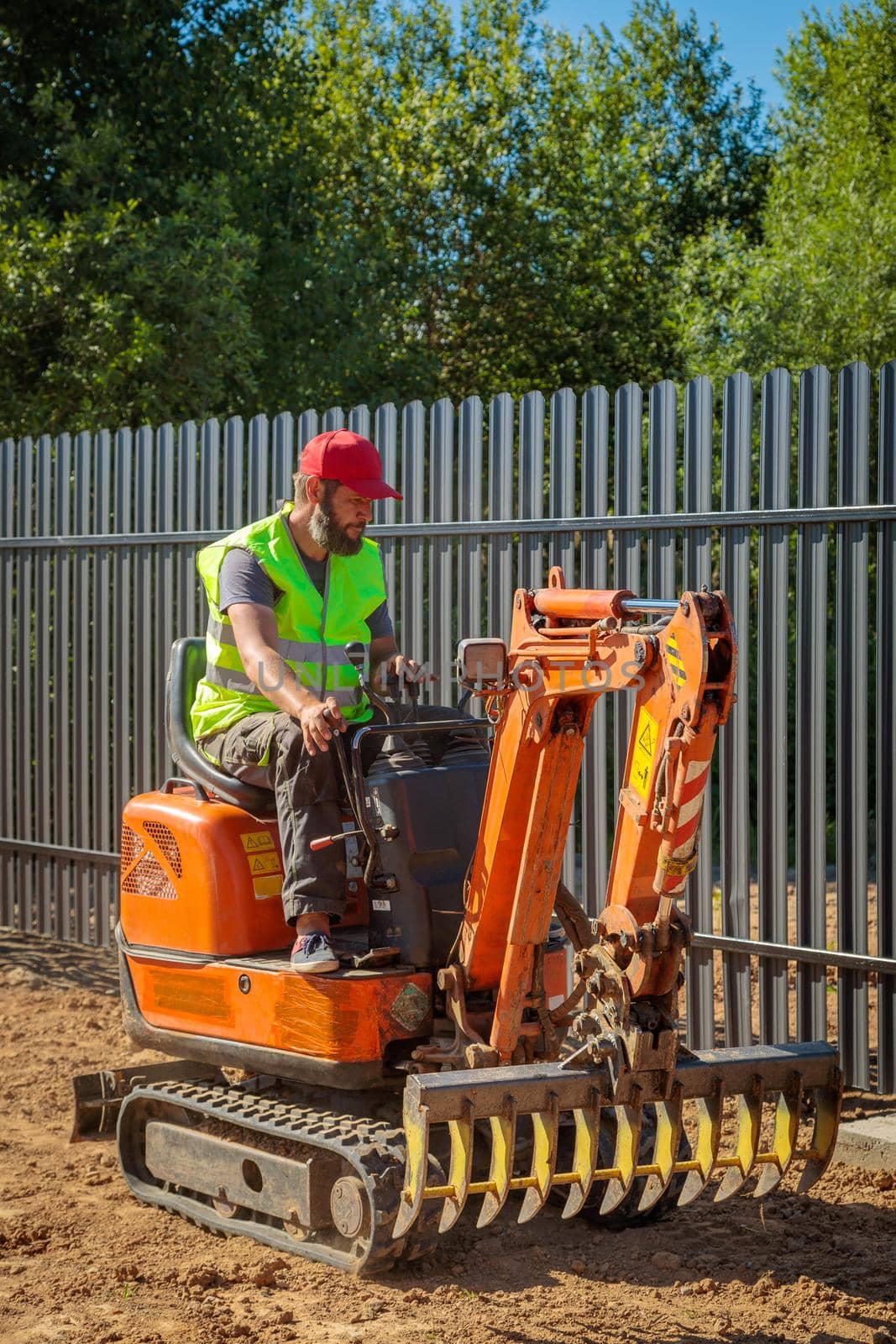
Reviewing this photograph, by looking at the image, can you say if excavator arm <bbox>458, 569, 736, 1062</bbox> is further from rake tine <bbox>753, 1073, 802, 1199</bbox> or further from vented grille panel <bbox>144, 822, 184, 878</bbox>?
vented grille panel <bbox>144, 822, 184, 878</bbox>

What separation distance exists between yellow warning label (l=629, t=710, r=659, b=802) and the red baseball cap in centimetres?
146

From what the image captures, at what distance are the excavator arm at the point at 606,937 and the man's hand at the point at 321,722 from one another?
1.48ft

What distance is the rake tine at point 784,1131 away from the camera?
417cm

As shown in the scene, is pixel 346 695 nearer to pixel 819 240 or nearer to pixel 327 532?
pixel 327 532

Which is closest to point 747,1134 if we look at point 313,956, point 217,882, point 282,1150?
point 313,956

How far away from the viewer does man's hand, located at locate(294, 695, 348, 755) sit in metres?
4.40

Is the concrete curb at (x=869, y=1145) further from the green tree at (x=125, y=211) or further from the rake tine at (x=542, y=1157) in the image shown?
the green tree at (x=125, y=211)

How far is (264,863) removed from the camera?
5.02 m

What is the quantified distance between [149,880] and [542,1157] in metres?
1.95

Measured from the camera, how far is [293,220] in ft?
53.8

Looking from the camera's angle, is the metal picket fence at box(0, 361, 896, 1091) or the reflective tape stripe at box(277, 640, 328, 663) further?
the metal picket fence at box(0, 361, 896, 1091)

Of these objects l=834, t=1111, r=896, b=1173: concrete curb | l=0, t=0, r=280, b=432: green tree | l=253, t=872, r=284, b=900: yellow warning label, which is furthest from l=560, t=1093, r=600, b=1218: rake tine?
l=0, t=0, r=280, b=432: green tree

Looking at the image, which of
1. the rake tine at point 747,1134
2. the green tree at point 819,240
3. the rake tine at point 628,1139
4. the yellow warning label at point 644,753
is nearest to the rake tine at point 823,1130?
the rake tine at point 747,1134

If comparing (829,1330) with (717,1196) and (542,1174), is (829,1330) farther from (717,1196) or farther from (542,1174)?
(542,1174)
